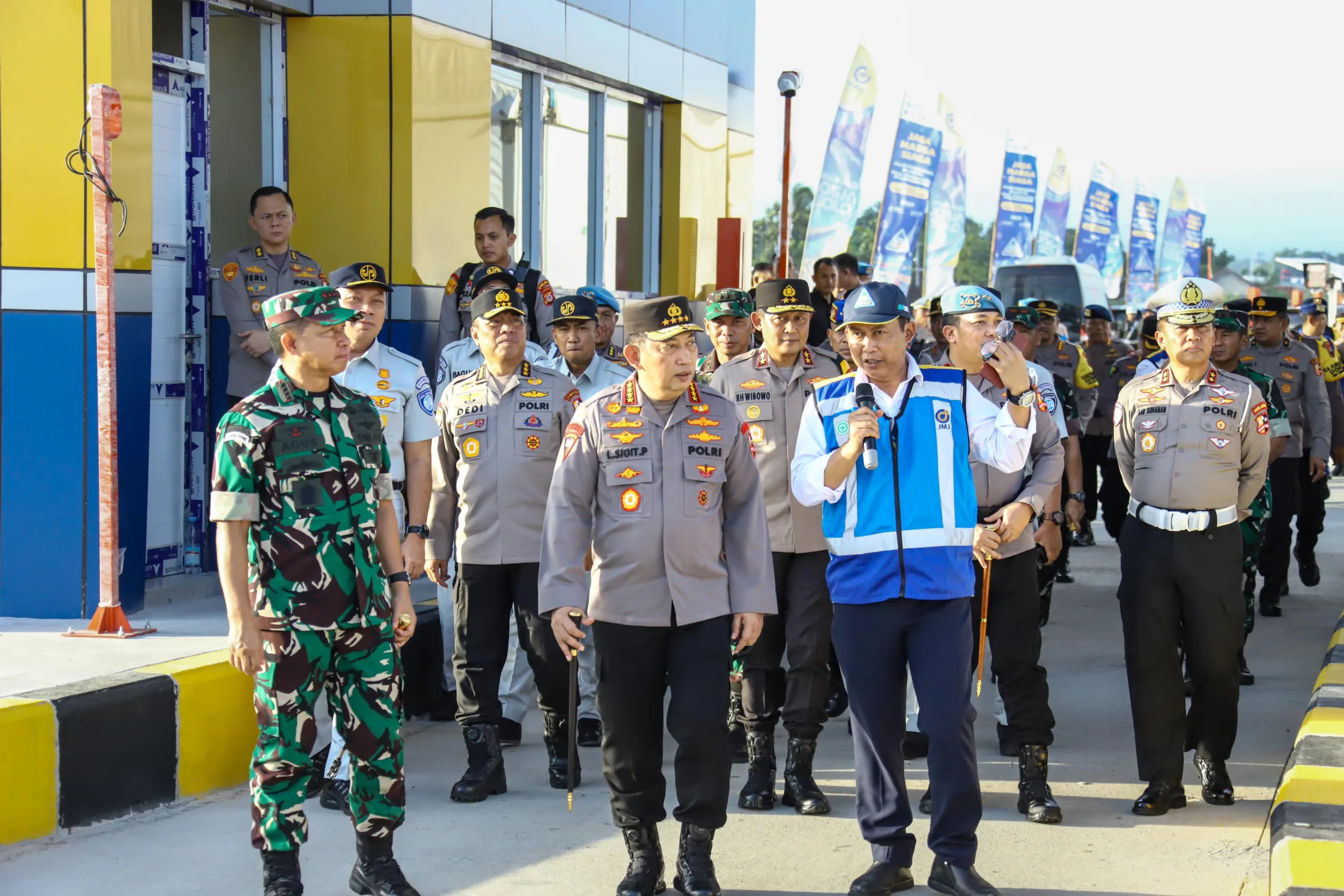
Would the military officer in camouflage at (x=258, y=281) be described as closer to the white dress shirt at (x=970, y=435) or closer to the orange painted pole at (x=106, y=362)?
the orange painted pole at (x=106, y=362)

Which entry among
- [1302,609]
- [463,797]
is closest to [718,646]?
[463,797]

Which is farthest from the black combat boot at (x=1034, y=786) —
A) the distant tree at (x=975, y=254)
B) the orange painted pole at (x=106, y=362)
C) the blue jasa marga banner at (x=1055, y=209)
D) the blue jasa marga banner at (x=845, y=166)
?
the distant tree at (x=975, y=254)

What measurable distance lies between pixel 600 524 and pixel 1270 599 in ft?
23.0

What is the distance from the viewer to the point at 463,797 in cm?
581

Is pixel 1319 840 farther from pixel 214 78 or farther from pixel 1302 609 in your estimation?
pixel 214 78

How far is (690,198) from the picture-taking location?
1267cm

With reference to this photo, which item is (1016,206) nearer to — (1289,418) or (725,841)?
(1289,418)

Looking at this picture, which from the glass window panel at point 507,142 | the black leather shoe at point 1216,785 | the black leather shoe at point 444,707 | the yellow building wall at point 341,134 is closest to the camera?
the black leather shoe at point 1216,785

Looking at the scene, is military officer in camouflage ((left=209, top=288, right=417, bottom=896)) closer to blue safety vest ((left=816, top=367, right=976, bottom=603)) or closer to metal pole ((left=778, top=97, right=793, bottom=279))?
blue safety vest ((left=816, top=367, right=976, bottom=603))

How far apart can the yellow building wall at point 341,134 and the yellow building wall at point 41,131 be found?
2.04m

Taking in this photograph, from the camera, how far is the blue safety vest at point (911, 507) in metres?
4.71

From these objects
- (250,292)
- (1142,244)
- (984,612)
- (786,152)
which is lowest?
(984,612)

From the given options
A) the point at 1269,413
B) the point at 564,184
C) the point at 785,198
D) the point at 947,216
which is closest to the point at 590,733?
the point at 1269,413

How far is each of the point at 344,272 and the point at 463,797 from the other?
2236 millimetres
